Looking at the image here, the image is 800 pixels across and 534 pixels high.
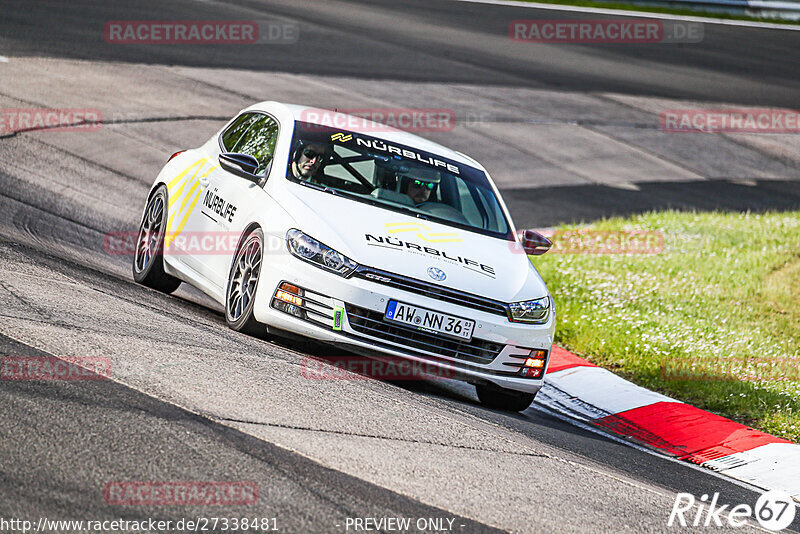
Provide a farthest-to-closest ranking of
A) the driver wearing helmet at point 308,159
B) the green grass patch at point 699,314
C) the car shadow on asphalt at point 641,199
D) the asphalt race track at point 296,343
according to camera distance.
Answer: the car shadow on asphalt at point 641,199
the green grass patch at point 699,314
the driver wearing helmet at point 308,159
the asphalt race track at point 296,343

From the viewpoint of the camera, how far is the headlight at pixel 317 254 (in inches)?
273

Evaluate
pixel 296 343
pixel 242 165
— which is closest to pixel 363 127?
pixel 242 165

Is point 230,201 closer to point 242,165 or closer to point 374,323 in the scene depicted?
point 242,165

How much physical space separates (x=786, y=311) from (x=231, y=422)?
7.52m

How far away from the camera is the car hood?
23.1 feet

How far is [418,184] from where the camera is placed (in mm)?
8258

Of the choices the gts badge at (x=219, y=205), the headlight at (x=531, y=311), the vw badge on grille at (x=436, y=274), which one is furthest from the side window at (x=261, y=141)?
the headlight at (x=531, y=311)

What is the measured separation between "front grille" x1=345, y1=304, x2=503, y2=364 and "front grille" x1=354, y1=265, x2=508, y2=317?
0.21 meters

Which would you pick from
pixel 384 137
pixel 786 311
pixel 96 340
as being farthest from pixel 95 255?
pixel 786 311

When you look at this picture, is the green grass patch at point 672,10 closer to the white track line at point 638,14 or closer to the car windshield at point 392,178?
the white track line at point 638,14

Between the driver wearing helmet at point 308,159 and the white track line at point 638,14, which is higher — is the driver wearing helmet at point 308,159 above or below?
below

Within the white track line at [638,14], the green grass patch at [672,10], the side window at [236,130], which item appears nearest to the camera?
the side window at [236,130]

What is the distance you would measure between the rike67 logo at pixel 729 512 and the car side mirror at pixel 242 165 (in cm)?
379

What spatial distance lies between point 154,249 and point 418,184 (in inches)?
91.6
